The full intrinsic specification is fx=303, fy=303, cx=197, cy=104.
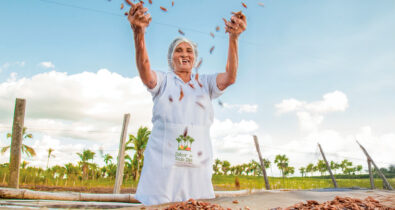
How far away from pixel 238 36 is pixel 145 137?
16995mm

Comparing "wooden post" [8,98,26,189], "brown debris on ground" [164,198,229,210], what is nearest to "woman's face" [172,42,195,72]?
"brown debris on ground" [164,198,229,210]

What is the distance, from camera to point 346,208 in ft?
7.30

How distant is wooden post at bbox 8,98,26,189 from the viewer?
21.9 feet

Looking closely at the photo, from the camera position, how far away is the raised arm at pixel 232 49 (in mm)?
2262

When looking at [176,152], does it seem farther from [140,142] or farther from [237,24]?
[140,142]

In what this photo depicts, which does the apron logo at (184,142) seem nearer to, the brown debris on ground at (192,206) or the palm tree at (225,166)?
the brown debris on ground at (192,206)

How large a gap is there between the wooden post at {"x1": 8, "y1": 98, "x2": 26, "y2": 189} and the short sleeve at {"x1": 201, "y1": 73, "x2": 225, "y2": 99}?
5.94 meters

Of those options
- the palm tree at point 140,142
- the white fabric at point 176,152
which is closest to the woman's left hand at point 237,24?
the white fabric at point 176,152

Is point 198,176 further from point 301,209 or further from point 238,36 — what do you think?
point 238,36

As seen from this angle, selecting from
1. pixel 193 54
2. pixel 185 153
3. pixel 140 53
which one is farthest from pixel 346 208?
pixel 140 53

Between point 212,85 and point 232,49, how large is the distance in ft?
1.14

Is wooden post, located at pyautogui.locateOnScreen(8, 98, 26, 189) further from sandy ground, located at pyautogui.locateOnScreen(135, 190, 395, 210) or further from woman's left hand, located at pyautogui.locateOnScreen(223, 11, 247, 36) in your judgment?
woman's left hand, located at pyautogui.locateOnScreen(223, 11, 247, 36)

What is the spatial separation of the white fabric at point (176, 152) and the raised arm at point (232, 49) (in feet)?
0.87

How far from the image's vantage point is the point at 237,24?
2.26 meters
